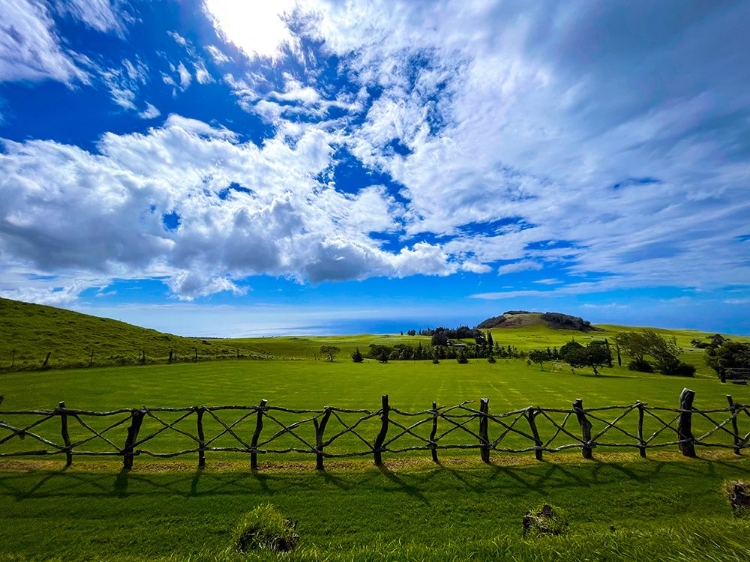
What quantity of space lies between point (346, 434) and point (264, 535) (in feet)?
30.5

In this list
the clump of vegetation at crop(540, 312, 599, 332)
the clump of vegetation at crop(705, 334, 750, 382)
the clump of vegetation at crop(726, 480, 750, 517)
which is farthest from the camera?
the clump of vegetation at crop(540, 312, 599, 332)

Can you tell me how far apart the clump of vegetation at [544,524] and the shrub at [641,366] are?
53.7m

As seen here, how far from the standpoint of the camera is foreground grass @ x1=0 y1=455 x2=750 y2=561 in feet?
17.7

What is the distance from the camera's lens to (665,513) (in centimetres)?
848

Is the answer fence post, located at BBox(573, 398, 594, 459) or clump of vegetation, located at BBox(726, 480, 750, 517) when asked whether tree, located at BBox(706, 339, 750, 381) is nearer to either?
fence post, located at BBox(573, 398, 594, 459)

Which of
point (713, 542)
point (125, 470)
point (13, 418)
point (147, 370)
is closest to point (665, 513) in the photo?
point (713, 542)

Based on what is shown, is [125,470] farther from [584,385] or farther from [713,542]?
[584,385]

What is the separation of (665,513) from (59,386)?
117ft

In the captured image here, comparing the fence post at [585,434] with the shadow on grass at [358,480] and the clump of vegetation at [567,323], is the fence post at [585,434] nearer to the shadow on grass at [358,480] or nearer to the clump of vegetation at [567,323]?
the shadow on grass at [358,480]

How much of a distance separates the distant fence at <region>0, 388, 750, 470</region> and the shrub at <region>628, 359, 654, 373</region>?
3575 cm

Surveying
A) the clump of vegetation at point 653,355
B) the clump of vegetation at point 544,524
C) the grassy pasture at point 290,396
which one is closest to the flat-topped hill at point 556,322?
the clump of vegetation at point 653,355

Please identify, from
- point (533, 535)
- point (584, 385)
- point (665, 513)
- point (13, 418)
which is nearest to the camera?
point (533, 535)

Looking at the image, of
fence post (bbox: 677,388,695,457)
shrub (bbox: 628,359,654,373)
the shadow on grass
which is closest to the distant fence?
fence post (bbox: 677,388,695,457)

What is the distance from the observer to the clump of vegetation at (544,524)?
21.1 feet
